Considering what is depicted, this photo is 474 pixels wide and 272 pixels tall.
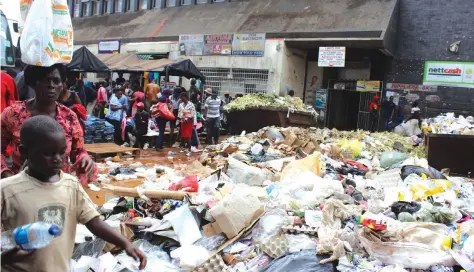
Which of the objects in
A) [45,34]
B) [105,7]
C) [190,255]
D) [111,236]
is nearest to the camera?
[111,236]

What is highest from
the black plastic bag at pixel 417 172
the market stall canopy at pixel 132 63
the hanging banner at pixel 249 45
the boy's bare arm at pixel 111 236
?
the hanging banner at pixel 249 45

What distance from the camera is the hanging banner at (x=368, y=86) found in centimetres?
1535

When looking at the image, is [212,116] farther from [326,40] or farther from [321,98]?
[321,98]

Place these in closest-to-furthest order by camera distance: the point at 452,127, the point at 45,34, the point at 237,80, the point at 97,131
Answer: the point at 45,34, the point at 97,131, the point at 452,127, the point at 237,80

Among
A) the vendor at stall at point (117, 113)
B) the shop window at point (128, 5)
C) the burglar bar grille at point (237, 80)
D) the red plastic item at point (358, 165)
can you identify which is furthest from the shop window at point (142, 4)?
the red plastic item at point (358, 165)

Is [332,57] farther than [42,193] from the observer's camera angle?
Yes

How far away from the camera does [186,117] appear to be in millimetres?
9945

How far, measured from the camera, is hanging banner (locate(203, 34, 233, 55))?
56.0 ft

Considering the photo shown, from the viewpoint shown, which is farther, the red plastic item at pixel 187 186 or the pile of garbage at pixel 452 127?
the pile of garbage at pixel 452 127

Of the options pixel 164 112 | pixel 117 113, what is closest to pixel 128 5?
pixel 117 113

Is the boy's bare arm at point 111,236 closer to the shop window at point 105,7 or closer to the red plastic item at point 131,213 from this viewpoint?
the red plastic item at point 131,213

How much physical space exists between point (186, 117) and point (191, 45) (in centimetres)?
888

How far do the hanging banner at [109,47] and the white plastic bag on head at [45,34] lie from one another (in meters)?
18.7

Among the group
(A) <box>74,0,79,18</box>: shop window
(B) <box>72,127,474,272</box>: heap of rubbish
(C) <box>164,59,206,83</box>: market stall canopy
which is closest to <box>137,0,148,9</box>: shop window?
(A) <box>74,0,79,18</box>: shop window
